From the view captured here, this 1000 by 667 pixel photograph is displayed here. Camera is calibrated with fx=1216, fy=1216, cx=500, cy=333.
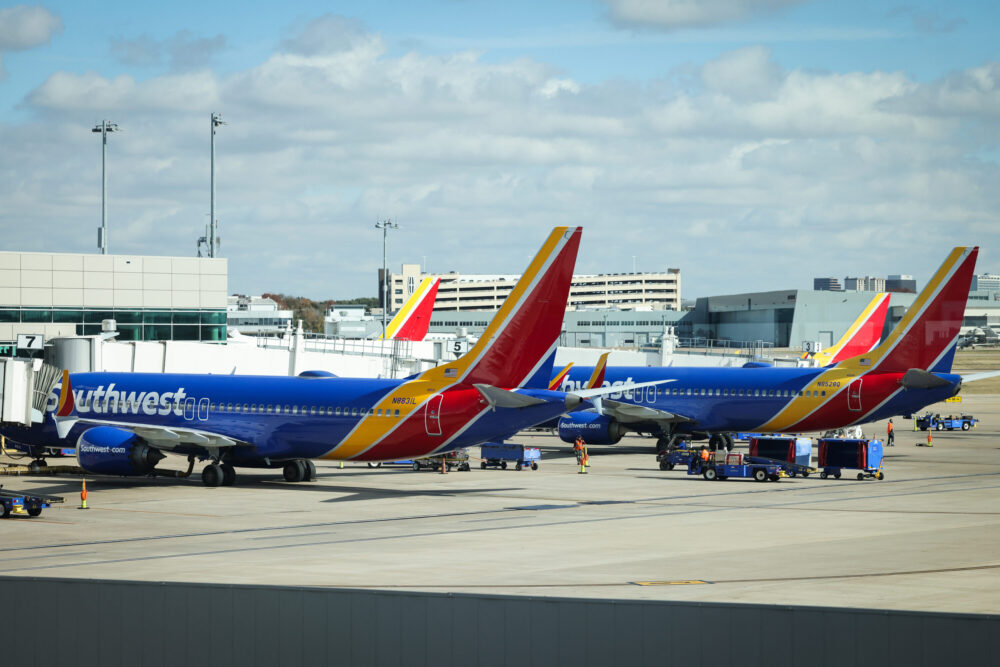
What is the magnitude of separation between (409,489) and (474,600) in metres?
30.7

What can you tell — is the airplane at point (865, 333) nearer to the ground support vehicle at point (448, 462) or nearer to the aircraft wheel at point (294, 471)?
the ground support vehicle at point (448, 462)

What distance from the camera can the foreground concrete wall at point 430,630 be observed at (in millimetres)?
16656

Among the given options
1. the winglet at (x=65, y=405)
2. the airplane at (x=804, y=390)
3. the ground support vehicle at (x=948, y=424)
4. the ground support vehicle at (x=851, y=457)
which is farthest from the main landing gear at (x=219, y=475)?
the ground support vehicle at (x=948, y=424)

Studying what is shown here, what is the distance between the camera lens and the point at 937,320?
57.7m

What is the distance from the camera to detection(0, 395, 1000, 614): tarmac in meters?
26.4

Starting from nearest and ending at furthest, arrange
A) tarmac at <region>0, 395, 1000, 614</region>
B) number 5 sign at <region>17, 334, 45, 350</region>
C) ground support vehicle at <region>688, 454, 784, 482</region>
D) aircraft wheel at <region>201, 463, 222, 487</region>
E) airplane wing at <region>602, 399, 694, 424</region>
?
tarmac at <region>0, 395, 1000, 614</region> < aircraft wheel at <region>201, 463, 222, 487</region> < ground support vehicle at <region>688, 454, 784, 482</region> < number 5 sign at <region>17, 334, 45, 350</region> < airplane wing at <region>602, 399, 694, 424</region>

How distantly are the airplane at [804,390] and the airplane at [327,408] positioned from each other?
1004cm

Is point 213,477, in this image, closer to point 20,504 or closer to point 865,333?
point 20,504

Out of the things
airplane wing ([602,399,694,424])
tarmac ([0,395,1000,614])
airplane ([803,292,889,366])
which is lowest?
tarmac ([0,395,1000,614])

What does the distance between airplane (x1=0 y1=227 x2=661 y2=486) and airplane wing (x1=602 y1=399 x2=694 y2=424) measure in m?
19.4

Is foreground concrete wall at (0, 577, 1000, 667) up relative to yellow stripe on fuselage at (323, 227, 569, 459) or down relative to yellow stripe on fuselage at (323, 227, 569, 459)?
down

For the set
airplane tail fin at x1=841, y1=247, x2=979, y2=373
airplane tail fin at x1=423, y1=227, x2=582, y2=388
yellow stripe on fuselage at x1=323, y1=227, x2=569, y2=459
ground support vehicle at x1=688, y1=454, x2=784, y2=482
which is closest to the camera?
airplane tail fin at x1=423, y1=227, x2=582, y2=388

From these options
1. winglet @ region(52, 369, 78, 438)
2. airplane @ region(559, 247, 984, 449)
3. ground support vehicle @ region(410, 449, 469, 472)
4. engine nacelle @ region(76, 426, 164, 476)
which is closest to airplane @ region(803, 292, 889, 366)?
airplane @ region(559, 247, 984, 449)

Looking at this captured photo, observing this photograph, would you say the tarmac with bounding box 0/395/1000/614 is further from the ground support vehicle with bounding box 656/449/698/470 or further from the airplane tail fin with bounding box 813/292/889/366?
the airplane tail fin with bounding box 813/292/889/366
